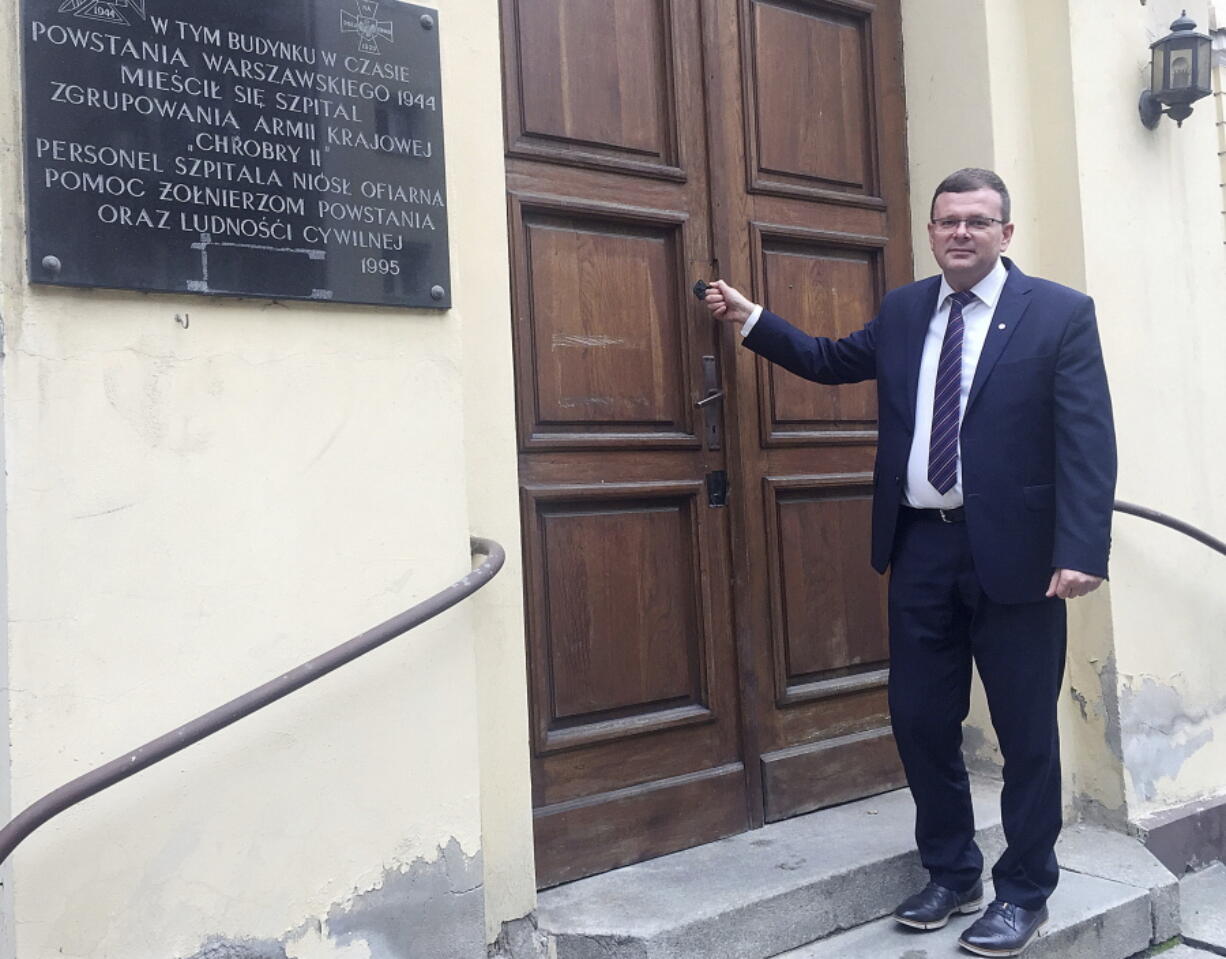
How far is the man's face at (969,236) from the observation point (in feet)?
9.95

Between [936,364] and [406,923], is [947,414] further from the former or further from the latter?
[406,923]

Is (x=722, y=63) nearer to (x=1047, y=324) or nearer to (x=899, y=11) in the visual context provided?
(x=899, y=11)

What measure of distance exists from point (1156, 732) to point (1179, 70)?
2211 mm

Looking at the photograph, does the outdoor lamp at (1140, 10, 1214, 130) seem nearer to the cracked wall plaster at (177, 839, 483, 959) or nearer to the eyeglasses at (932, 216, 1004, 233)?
the eyeglasses at (932, 216, 1004, 233)

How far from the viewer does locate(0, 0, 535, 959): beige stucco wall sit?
2.11m

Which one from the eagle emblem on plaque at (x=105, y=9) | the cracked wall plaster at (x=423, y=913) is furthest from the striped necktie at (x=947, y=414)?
the eagle emblem on plaque at (x=105, y=9)

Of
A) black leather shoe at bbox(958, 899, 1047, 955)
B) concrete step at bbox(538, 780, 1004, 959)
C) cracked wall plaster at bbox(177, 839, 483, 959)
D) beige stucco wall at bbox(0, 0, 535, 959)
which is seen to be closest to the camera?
beige stucco wall at bbox(0, 0, 535, 959)

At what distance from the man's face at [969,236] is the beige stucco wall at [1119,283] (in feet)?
3.37

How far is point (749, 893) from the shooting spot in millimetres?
2986

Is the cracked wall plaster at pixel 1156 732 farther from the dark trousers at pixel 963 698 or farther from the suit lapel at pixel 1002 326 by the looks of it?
the suit lapel at pixel 1002 326

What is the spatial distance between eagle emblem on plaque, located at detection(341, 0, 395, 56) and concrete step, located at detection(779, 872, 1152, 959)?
7.51 feet

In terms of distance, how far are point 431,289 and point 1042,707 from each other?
1760 millimetres

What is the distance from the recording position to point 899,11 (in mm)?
4219

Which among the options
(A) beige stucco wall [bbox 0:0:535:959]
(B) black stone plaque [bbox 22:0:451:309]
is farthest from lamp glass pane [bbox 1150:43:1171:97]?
(B) black stone plaque [bbox 22:0:451:309]
